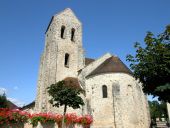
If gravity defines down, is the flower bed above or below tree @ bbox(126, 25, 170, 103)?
below

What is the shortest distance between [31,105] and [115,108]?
15.9 meters

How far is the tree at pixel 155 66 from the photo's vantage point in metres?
10.3

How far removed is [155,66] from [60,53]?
58.3ft

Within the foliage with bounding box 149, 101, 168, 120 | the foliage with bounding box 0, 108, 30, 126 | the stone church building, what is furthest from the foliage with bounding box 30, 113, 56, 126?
the foliage with bounding box 149, 101, 168, 120

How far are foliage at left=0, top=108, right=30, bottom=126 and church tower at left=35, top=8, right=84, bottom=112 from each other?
1145 centimetres

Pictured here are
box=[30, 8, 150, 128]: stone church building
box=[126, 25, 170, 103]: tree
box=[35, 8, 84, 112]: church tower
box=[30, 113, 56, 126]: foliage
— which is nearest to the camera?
box=[126, 25, 170, 103]: tree

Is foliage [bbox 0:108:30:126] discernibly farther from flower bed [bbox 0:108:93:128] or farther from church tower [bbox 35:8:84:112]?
church tower [bbox 35:8:84:112]

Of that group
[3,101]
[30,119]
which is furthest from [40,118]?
[3,101]

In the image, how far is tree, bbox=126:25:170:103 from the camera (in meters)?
10.3

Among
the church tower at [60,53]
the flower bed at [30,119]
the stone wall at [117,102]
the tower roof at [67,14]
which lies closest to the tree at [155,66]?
the flower bed at [30,119]

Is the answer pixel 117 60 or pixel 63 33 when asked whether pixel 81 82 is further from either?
pixel 63 33

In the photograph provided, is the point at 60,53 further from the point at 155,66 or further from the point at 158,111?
the point at 158,111

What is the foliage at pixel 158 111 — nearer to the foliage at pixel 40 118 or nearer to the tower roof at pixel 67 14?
the tower roof at pixel 67 14

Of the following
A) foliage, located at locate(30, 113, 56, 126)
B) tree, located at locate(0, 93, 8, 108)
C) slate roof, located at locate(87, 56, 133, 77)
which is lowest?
foliage, located at locate(30, 113, 56, 126)
